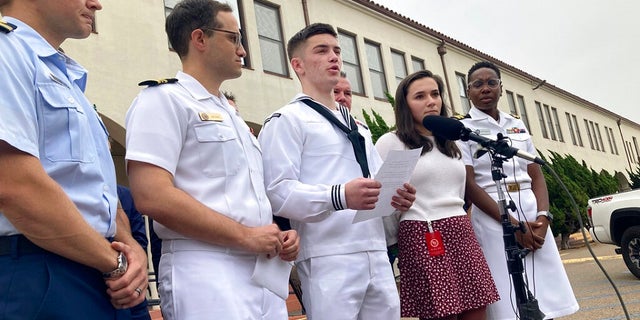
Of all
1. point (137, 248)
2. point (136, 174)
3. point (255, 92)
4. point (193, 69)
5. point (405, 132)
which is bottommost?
point (137, 248)

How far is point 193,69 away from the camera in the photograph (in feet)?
8.19

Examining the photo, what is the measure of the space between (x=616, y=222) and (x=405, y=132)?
23.4 ft

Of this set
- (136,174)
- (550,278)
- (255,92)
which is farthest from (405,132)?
(255,92)

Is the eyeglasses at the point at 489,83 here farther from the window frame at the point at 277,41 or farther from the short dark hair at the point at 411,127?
the window frame at the point at 277,41

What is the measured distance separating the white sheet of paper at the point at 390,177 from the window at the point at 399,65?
1511 centimetres

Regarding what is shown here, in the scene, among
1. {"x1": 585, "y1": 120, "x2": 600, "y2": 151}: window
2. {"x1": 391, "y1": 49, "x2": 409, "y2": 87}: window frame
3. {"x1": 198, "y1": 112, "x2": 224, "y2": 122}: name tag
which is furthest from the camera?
{"x1": 585, "y1": 120, "x2": 600, "y2": 151}: window

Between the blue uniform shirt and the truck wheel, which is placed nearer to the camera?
the blue uniform shirt

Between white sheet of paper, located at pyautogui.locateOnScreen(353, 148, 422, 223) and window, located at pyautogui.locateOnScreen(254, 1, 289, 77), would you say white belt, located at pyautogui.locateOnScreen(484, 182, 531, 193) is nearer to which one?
white sheet of paper, located at pyautogui.locateOnScreen(353, 148, 422, 223)

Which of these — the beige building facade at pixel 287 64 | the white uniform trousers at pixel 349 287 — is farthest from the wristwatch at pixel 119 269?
the beige building facade at pixel 287 64

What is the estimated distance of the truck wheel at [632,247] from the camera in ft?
28.2

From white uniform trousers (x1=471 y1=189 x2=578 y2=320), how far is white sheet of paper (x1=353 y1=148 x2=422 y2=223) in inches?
45.4

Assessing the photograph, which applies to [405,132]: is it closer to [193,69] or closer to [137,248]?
[193,69]

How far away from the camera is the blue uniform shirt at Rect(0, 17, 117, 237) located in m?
1.59

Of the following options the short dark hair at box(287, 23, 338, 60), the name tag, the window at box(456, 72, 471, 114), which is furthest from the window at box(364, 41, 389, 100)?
the name tag
